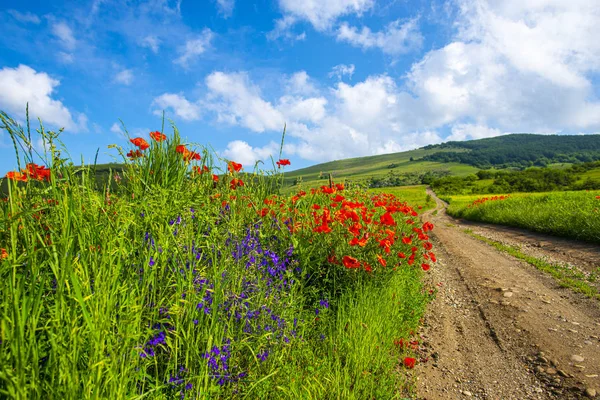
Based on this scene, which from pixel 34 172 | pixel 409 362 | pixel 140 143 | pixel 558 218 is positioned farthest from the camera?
pixel 558 218

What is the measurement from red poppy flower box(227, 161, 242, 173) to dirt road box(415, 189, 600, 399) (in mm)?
3445

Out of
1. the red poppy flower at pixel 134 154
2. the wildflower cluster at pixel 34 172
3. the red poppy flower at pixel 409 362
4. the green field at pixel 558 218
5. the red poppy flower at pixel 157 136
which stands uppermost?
the red poppy flower at pixel 157 136

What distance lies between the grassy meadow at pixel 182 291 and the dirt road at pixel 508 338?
46cm

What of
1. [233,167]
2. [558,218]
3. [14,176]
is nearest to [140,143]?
[233,167]

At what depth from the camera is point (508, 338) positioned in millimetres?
4602

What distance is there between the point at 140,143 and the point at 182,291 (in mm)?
2073

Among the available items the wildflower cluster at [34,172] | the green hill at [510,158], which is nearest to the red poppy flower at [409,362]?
the wildflower cluster at [34,172]

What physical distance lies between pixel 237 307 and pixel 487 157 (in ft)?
561

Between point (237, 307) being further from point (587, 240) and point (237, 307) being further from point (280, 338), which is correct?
point (587, 240)

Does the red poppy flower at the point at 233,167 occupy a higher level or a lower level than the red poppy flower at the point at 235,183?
higher

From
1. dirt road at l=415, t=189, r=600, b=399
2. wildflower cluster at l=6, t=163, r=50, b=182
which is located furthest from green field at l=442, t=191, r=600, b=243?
wildflower cluster at l=6, t=163, r=50, b=182

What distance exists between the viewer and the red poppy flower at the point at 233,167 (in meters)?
4.52

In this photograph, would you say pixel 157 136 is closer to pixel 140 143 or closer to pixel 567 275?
pixel 140 143

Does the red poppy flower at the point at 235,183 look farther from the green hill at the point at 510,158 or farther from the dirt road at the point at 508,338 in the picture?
the green hill at the point at 510,158
